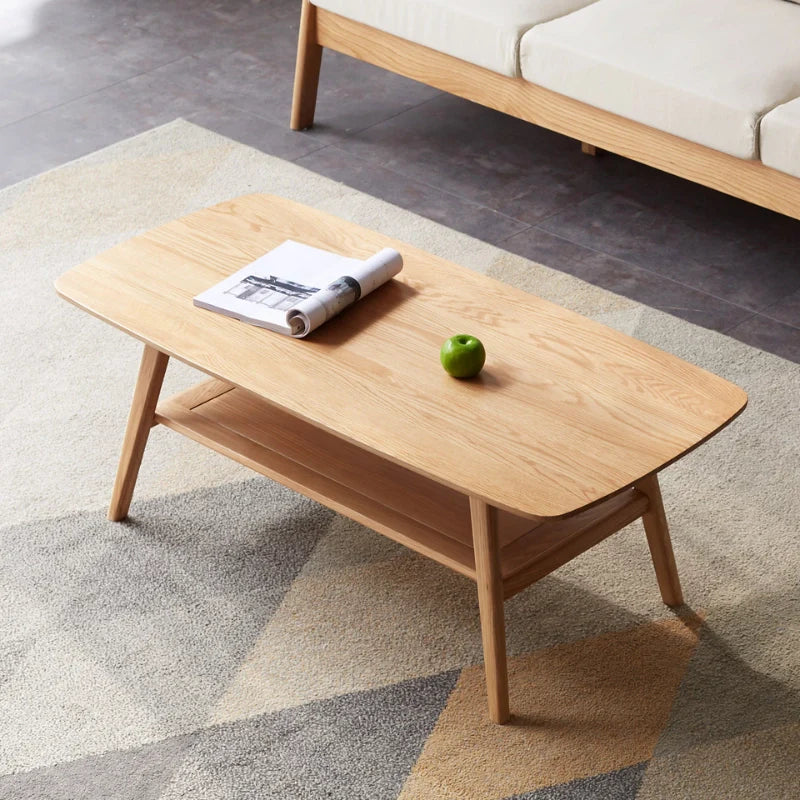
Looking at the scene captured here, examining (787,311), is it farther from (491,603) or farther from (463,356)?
(491,603)

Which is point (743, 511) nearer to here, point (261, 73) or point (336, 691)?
point (336, 691)

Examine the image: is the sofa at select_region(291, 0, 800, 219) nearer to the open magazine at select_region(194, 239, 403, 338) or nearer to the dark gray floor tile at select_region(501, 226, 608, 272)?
the dark gray floor tile at select_region(501, 226, 608, 272)

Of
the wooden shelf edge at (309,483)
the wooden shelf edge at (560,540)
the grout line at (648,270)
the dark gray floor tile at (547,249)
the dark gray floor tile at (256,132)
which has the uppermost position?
the wooden shelf edge at (560,540)

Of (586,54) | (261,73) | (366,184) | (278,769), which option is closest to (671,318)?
(586,54)

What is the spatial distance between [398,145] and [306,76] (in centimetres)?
35

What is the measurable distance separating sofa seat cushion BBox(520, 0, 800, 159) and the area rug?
566mm

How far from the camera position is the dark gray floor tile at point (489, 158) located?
138 inches

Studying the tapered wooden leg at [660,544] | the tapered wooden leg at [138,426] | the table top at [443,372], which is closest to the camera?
the table top at [443,372]

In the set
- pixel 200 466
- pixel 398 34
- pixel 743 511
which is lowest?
pixel 200 466

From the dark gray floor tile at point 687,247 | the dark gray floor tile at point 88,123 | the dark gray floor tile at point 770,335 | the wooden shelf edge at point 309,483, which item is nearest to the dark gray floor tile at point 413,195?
the dark gray floor tile at point 687,247

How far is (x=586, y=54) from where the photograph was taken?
3064 millimetres

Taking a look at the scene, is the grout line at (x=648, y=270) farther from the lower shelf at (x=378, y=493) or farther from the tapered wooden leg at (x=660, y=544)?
the lower shelf at (x=378, y=493)

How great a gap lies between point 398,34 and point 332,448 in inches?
66.5

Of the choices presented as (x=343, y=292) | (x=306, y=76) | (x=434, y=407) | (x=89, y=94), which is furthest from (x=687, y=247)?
(x=89, y=94)
